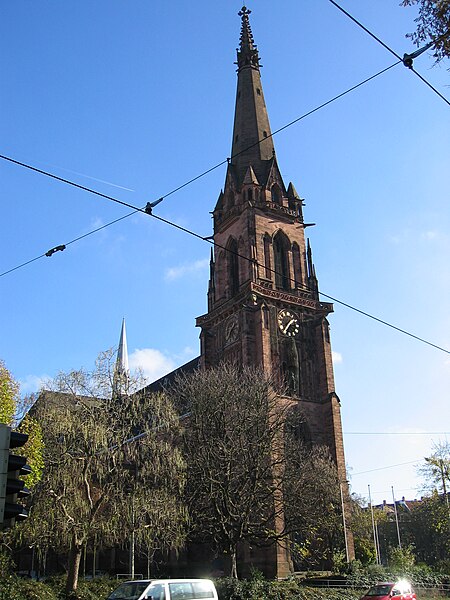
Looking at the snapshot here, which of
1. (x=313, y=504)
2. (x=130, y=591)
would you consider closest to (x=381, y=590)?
(x=313, y=504)

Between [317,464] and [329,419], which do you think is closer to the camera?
[317,464]

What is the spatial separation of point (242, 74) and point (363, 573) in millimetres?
46008

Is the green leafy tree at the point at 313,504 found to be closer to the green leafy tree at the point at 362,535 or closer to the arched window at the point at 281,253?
the green leafy tree at the point at 362,535

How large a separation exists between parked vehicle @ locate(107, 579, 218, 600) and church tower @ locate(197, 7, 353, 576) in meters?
26.4

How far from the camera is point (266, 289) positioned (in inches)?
2023

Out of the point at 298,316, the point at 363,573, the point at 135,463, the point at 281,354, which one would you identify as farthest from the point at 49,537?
the point at 298,316

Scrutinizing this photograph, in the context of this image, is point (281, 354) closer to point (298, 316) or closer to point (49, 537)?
point (298, 316)

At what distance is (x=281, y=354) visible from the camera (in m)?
50.5

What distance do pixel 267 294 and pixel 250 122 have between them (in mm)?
18032

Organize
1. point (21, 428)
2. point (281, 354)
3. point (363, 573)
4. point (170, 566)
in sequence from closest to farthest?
point (21, 428), point (363, 573), point (170, 566), point (281, 354)

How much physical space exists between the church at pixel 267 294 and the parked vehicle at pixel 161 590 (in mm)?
25774

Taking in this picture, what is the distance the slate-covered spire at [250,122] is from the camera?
59781mm

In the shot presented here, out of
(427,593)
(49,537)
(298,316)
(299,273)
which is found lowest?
(427,593)

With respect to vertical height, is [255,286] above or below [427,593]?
above
